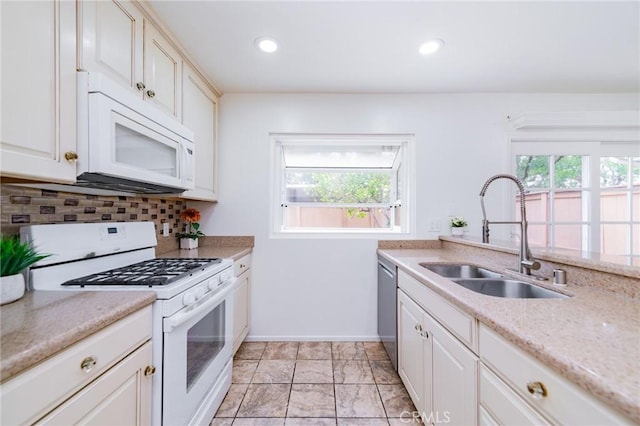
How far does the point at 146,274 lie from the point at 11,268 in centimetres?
43

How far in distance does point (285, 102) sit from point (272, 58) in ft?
1.79

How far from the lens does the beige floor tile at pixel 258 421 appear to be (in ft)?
4.68

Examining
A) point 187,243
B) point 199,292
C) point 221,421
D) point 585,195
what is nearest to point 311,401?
point 221,421

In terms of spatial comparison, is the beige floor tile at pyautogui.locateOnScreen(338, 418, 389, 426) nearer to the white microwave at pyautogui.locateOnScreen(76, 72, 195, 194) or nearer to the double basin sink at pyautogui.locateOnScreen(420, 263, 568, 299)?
the double basin sink at pyautogui.locateOnScreen(420, 263, 568, 299)

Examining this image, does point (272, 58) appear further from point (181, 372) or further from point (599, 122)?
point (599, 122)

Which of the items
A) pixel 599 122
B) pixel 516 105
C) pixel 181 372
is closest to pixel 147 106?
pixel 181 372

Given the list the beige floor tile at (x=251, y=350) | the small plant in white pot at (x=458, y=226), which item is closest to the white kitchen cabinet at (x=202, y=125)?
the beige floor tile at (x=251, y=350)

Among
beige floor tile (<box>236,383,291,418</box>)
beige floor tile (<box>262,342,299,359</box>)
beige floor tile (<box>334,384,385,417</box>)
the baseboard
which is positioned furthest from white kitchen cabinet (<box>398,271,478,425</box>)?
beige floor tile (<box>262,342,299,359</box>)

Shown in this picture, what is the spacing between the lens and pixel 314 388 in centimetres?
171

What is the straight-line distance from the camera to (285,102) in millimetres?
2377

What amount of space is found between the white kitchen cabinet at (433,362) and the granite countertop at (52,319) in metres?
1.21

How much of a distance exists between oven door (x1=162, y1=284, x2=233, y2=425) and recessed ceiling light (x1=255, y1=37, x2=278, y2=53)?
1566 millimetres

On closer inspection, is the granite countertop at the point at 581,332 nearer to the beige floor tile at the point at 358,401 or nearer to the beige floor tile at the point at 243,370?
the beige floor tile at the point at 358,401

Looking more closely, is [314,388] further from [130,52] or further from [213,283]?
[130,52]
